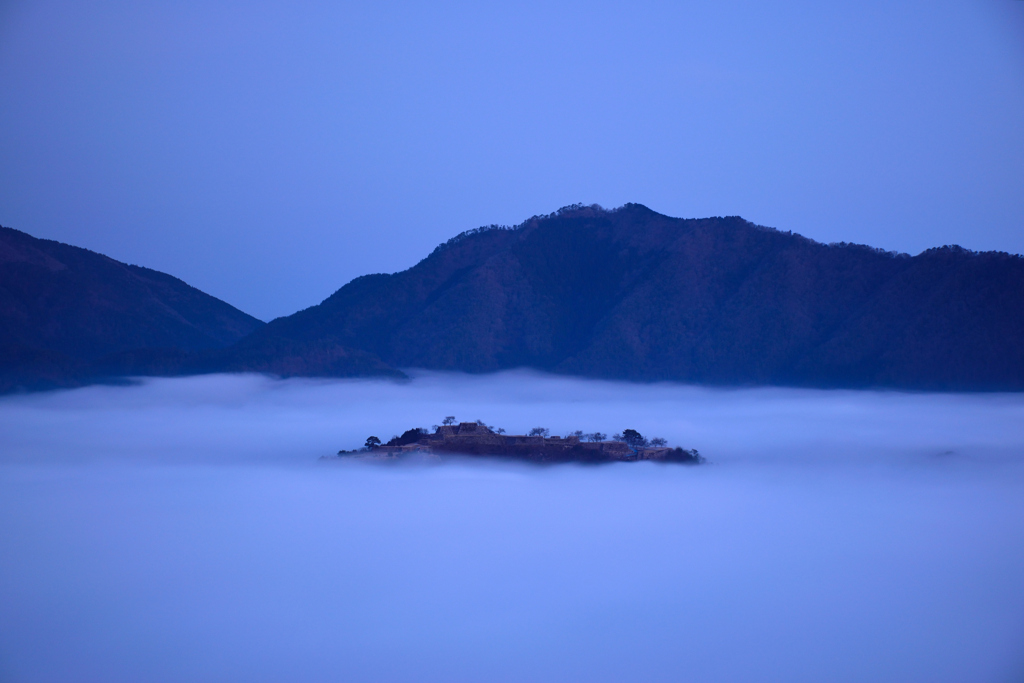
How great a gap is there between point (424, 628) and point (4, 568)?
24.9m

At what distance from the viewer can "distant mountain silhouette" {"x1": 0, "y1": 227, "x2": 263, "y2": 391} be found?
8238 cm

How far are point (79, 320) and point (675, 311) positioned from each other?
54.9 metres

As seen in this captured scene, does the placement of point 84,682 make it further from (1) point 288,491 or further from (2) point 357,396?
(2) point 357,396

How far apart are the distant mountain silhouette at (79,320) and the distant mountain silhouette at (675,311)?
32.1 ft

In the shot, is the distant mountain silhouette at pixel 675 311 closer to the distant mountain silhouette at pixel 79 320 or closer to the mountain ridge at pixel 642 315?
the mountain ridge at pixel 642 315

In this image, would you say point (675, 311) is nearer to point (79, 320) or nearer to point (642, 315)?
point (642, 315)

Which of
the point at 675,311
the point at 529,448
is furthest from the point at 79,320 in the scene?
the point at 529,448

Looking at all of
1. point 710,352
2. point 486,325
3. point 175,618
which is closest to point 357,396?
A: point 486,325

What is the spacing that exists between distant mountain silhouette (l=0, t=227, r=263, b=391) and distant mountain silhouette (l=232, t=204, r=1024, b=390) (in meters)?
9.79

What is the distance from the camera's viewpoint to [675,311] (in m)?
85.1

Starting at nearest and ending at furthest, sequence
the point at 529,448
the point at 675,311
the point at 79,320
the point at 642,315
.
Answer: the point at 529,448, the point at 675,311, the point at 642,315, the point at 79,320

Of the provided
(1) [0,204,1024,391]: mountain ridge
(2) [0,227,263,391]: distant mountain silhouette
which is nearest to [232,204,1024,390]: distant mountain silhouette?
(1) [0,204,1024,391]: mountain ridge

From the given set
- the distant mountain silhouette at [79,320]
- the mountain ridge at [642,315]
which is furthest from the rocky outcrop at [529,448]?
the distant mountain silhouette at [79,320]

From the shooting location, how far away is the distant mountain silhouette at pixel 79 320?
82375mm
